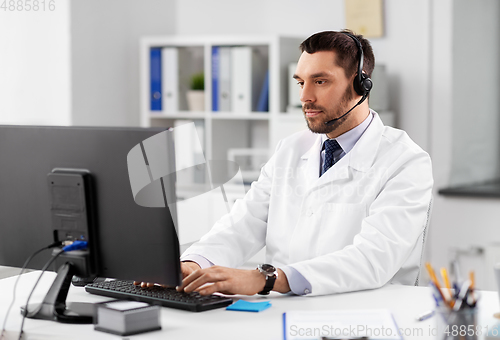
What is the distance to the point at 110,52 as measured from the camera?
3.47 m

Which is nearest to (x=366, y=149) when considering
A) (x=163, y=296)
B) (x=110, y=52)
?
(x=163, y=296)

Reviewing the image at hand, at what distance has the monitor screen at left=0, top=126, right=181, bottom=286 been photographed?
123cm

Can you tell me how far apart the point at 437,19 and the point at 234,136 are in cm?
126

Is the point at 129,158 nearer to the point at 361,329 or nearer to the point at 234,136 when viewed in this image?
the point at 361,329

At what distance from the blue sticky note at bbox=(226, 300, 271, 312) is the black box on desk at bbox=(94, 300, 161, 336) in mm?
193

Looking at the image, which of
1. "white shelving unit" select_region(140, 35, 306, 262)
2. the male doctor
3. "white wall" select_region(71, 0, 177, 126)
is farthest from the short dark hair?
"white wall" select_region(71, 0, 177, 126)

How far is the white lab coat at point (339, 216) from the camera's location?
154 cm

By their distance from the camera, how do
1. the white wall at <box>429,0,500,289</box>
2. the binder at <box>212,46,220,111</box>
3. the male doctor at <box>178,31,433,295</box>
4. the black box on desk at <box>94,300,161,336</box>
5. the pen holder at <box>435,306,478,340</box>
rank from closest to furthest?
the pen holder at <box>435,306,478,340</box>, the black box on desk at <box>94,300,161,336</box>, the male doctor at <box>178,31,433,295</box>, the white wall at <box>429,0,500,289</box>, the binder at <box>212,46,220,111</box>

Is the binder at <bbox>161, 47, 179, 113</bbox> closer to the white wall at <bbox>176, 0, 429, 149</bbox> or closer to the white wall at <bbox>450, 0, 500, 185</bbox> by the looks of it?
the white wall at <bbox>176, 0, 429, 149</bbox>

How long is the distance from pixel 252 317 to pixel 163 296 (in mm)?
224

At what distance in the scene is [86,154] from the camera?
127cm

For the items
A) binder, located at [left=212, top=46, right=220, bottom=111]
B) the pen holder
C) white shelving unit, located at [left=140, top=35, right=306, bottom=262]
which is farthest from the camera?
binder, located at [left=212, top=46, right=220, bottom=111]

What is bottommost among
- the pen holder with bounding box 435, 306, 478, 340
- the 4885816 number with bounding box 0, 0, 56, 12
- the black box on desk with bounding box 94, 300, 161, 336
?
the black box on desk with bounding box 94, 300, 161, 336

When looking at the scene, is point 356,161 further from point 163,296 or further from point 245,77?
point 245,77
